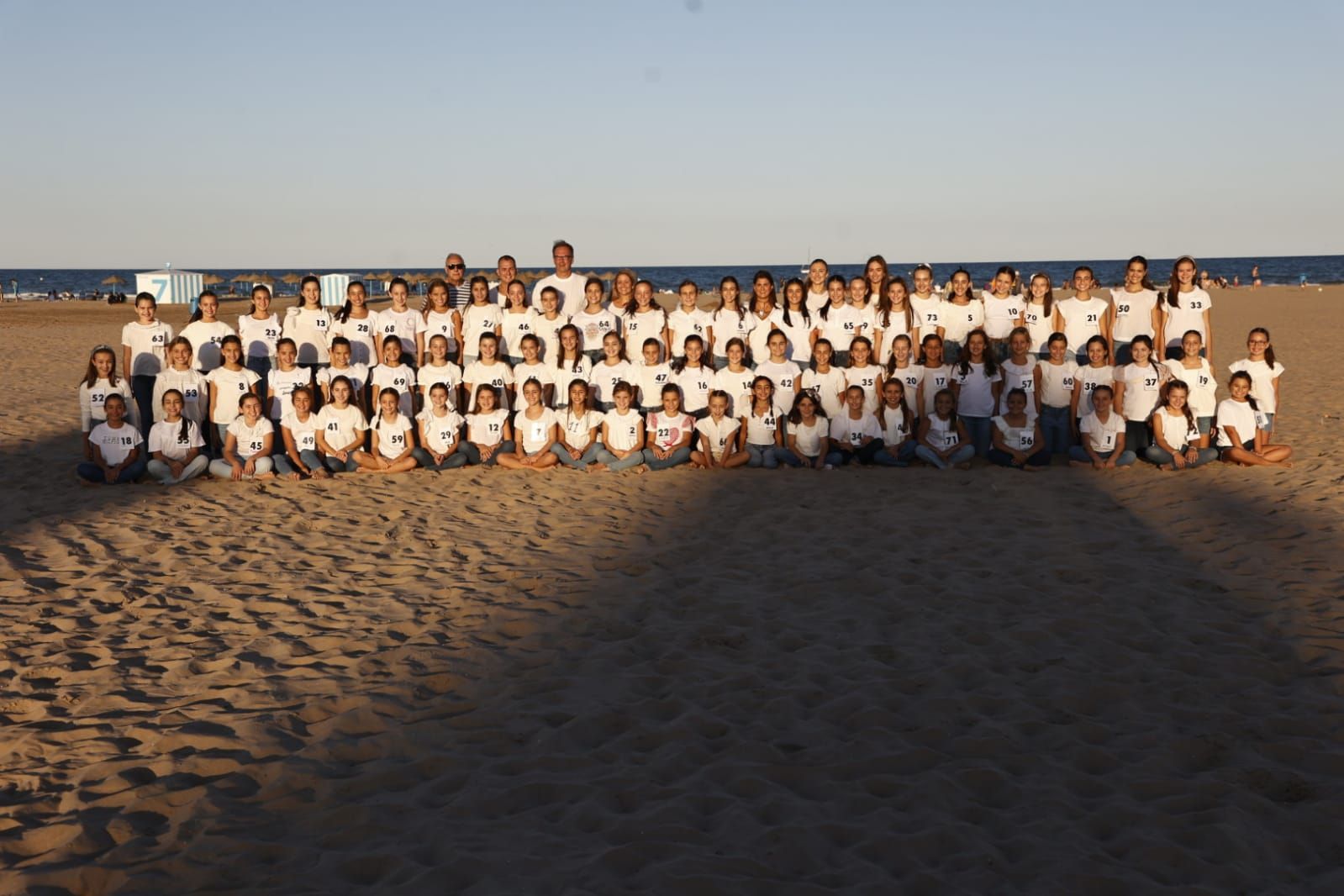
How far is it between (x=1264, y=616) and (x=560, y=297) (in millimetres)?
7405

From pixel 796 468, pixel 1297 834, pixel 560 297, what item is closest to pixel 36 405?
pixel 560 297

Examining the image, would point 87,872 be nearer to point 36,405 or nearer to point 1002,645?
point 1002,645

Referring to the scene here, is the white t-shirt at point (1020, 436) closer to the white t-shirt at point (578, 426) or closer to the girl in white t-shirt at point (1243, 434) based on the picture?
the girl in white t-shirt at point (1243, 434)

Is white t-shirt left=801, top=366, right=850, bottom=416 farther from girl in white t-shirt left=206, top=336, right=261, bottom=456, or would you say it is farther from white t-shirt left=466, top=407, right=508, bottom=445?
girl in white t-shirt left=206, top=336, right=261, bottom=456

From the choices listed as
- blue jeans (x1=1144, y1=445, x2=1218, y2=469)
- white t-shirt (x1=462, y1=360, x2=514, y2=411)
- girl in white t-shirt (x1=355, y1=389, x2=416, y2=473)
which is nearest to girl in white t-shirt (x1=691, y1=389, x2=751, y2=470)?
white t-shirt (x1=462, y1=360, x2=514, y2=411)

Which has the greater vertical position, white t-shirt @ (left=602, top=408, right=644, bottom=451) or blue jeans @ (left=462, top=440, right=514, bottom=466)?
white t-shirt @ (left=602, top=408, right=644, bottom=451)

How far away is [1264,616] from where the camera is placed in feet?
19.1

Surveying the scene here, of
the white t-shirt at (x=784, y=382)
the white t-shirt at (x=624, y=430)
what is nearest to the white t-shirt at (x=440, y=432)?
the white t-shirt at (x=624, y=430)

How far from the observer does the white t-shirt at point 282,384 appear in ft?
33.7

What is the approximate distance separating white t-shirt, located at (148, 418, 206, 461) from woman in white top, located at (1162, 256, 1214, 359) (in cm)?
900

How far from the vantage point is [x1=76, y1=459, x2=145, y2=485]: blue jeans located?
957 cm

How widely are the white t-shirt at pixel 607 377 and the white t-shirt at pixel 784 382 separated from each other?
1258 millimetres

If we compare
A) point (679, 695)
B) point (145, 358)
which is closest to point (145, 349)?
point (145, 358)

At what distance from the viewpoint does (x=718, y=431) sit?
10398 millimetres
